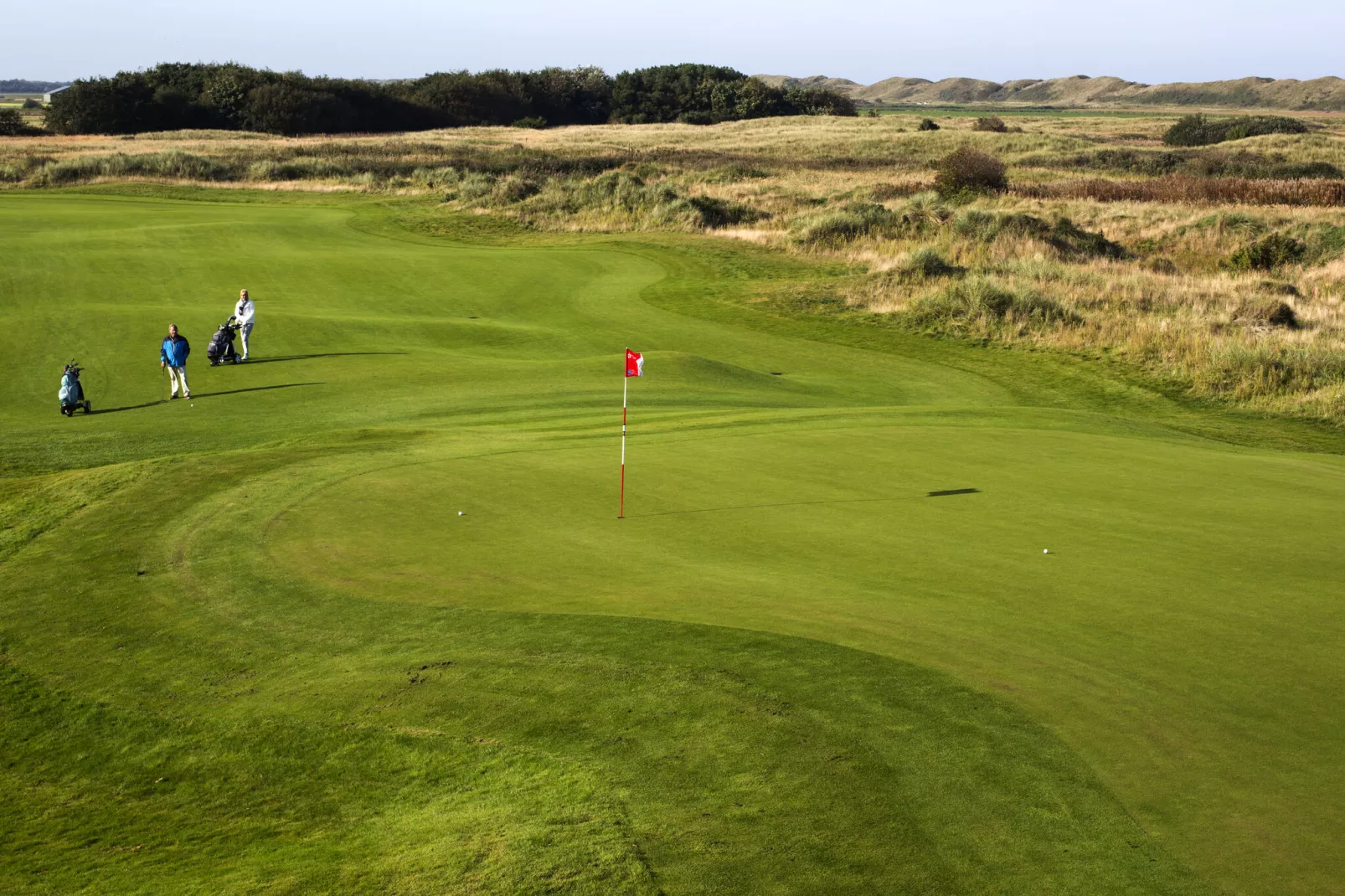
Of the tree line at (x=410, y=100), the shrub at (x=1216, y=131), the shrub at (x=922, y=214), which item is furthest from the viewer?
the tree line at (x=410, y=100)

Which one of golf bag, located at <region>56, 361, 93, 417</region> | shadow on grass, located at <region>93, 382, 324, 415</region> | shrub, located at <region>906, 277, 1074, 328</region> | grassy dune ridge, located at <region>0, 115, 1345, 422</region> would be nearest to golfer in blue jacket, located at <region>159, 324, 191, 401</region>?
shadow on grass, located at <region>93, 382, 324, 415</region>

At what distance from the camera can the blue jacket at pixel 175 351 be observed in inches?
725

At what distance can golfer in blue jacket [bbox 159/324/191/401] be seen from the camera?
1841 cm

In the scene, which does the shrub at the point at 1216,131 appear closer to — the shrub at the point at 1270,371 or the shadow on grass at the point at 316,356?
the shrub at the point at 1270,371

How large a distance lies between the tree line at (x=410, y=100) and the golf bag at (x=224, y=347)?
Answer: 74.3m

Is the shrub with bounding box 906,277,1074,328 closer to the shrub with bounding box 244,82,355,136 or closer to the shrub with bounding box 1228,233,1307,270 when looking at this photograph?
the shrub with bounding box 1228,233,1307,270

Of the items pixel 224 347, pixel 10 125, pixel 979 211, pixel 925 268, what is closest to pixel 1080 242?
pixel 979 211

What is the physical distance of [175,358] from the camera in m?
18.6

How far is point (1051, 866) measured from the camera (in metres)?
5.20

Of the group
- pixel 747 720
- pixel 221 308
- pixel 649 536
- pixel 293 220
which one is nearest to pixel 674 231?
pixel 293 220

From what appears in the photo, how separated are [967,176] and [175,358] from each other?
37.7 meters

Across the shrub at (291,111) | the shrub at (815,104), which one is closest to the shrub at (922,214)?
the shrub at (291,111)

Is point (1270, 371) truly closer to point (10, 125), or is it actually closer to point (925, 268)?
point (925, 268)

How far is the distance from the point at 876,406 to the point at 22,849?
14.3 metres
